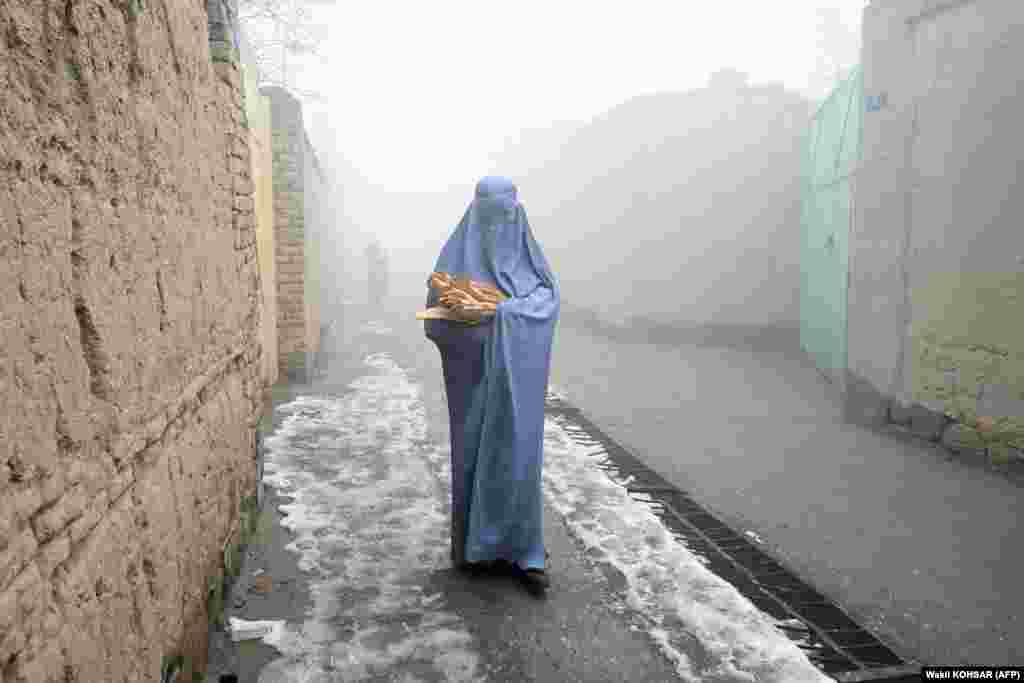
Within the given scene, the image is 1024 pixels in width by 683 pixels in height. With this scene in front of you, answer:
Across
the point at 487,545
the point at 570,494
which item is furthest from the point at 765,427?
the point at 487,545

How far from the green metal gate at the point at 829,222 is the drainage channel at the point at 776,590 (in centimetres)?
383

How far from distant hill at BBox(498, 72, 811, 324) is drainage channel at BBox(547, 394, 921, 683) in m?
6.85

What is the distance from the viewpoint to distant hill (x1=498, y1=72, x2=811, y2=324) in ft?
37.1

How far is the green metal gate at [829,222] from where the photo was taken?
826cm

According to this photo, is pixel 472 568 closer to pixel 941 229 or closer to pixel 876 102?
pixel 941 229

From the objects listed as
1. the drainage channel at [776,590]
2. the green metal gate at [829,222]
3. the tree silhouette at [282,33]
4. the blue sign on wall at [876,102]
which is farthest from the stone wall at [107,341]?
the tree silhouette at [282,33]

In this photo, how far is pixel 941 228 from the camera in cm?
589

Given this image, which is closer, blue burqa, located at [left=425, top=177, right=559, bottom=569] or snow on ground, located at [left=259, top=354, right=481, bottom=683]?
snow on ground, located at [left=259, top=354, right=481, bottom=683]

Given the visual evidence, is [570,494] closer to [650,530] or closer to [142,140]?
[650,530]

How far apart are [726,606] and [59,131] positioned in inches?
119

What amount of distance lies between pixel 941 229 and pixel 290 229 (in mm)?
6150

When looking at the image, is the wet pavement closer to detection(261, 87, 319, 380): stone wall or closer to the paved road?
the paved road

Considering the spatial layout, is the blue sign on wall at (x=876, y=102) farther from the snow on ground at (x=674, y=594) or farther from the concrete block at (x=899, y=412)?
the snow on ground at (x=674, y=594)

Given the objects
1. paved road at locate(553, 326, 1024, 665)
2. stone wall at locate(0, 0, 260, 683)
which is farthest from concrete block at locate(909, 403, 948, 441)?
stone wall at locate(0, 0, 260, 683)
